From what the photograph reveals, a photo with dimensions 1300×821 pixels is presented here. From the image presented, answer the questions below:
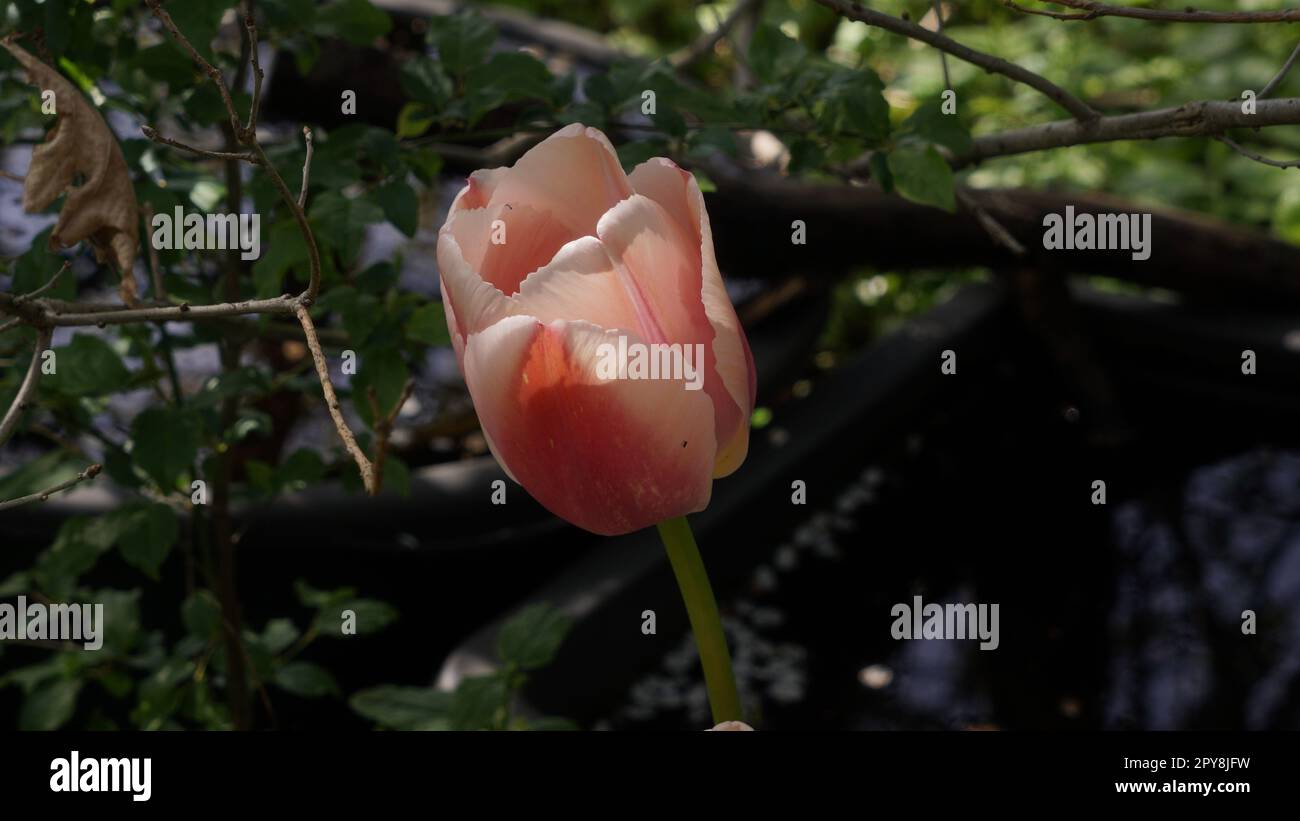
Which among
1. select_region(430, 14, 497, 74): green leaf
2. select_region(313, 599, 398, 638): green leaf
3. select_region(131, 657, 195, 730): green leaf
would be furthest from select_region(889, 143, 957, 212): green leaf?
select_region(131, 657, 195, 730): green leaf

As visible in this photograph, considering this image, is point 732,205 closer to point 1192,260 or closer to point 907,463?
point 907,463

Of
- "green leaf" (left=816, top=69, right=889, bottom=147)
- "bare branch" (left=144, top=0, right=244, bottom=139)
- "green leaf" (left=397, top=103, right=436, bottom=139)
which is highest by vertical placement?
"green leaf" (left=397, top=103, right=436, bottom=139)

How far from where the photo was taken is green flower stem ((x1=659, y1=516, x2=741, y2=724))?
0.43 meters

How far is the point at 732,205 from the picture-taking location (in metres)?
1.38

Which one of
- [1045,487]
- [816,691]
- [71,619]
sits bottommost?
[816,691]

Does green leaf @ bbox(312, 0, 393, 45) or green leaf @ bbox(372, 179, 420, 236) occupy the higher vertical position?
green leaf @ bbox(312, 0, 393, 45)

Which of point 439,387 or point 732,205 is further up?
point 732,205

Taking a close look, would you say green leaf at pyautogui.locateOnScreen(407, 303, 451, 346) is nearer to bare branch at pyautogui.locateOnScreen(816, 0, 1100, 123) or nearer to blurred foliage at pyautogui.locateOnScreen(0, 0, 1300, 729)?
blurred foliage at pyautogui.locateOnScreen(0, 0, 1300, 729)

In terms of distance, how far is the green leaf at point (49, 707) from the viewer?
90 cm

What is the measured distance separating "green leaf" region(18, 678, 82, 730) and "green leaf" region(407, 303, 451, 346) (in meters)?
0.41

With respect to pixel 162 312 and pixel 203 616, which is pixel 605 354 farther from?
pixel 203 616

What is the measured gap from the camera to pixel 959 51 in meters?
0.59
